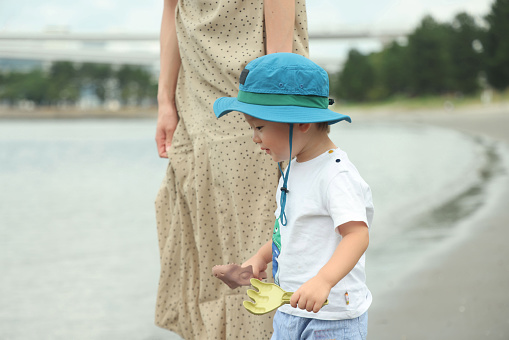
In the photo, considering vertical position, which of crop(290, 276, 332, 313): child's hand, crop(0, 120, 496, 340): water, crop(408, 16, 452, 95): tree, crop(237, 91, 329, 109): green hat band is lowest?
crop(408, 16, 452, 95): tree

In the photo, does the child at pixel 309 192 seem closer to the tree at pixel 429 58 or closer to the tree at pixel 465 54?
the tree at pixel 465 54

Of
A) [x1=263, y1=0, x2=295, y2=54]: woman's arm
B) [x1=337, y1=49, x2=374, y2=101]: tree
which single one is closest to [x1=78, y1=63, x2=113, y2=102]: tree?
[x1=337, y1=49, x2=374, y2=101]: tree

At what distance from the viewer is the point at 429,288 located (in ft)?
11.4

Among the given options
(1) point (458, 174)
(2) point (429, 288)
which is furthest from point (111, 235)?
(1) point (458, 174)

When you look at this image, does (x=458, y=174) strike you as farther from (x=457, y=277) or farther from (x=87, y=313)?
(x=87, y=313)

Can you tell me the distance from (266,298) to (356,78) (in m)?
61.5

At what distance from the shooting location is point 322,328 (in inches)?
62.3

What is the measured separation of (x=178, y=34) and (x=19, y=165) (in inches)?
522

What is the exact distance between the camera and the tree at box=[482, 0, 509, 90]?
40.9 meters

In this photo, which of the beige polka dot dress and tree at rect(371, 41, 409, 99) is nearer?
the beige polka dot dress

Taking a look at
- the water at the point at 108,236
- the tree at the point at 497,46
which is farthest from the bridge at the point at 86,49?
the water at the point at 108,236

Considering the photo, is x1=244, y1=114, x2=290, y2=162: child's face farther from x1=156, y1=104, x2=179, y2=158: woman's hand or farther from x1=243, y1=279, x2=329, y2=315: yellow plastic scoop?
x1=156, y1=104, x2=179, y2=158: woman's hand

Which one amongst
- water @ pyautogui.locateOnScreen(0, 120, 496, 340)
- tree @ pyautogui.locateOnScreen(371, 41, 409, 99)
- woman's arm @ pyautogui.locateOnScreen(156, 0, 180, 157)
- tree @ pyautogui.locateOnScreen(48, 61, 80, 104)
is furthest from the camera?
tree @ pyautogui.locateOnScreen(48, 61, 80, 104)

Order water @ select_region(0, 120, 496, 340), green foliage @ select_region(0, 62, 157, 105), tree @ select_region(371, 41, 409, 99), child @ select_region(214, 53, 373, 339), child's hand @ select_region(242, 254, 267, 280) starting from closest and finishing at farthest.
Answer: child @ select_region(214, 53, 373, 339), child's hand @ select_region(242, 254, 267, 280), water @ select_region(0, 120, 496, 340), tree @ select_region(371, 41, 409, 99), green foliage @ select_region(0, 62, 157, 105)
